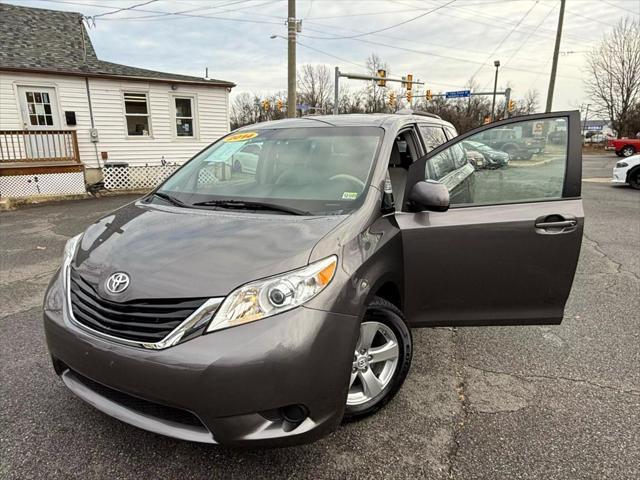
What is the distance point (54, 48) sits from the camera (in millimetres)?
14242

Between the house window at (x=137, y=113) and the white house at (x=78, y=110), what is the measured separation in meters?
0.03

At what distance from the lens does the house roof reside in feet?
42.8

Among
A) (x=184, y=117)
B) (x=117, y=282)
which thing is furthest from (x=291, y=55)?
(x=117, y=282)

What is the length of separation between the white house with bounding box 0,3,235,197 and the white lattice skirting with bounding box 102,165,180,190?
0.08 metres

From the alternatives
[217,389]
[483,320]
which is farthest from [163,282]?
[483,320]

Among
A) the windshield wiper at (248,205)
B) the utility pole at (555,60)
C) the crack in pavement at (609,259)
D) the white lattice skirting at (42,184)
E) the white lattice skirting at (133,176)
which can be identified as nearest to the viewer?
the windshield wiper at (248,205)

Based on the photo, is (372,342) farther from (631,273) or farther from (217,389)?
(631,273)

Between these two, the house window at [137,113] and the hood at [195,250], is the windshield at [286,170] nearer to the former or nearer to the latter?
the hood at [195,250]

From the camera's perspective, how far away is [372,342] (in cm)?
253

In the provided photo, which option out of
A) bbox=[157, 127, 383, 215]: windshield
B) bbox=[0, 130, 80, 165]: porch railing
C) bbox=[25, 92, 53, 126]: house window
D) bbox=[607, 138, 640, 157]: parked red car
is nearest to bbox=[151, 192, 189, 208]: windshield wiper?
bbox=[157, 127, 383, 215]: windshield

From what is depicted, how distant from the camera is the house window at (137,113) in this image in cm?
→ 1447

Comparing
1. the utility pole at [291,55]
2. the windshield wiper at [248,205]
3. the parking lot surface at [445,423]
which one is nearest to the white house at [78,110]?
the utility pole at [291,55]

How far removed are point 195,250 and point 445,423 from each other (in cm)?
171

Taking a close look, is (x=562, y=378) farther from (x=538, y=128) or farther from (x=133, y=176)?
(x=133, y=176)
